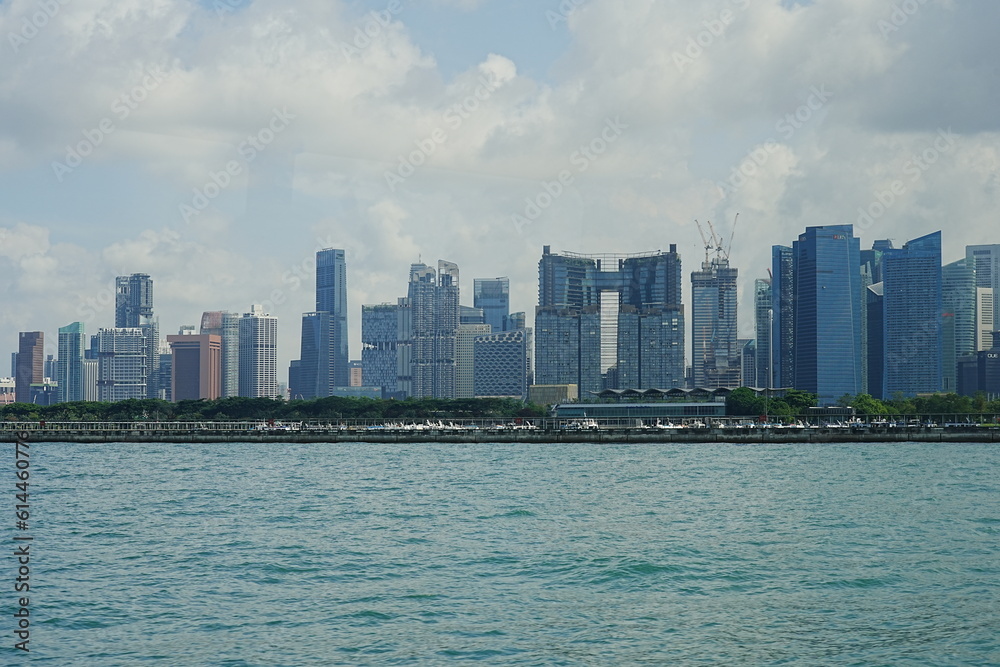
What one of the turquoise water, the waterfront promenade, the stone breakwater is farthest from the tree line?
the turquoise water

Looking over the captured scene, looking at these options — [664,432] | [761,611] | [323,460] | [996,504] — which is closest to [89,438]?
[323,460]

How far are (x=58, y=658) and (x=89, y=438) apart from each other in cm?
11752

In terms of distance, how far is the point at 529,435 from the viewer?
4931 inches

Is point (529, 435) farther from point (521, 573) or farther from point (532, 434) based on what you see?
point (521, 573)

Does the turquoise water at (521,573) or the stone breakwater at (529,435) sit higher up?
the turquoise water at (521,573)

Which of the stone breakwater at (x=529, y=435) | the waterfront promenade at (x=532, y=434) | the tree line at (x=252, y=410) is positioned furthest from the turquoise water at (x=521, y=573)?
the tree line at (x=252, y=410)

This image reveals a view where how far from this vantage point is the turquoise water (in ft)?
78.1

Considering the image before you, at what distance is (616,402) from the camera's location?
192250 mm

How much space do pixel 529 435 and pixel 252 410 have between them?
6808cm

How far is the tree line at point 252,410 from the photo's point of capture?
174500 mm

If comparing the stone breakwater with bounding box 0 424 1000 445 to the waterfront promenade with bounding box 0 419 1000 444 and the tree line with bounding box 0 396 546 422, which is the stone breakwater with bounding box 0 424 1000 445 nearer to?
the waterfront promenade with bounding box 0 419 1000 444

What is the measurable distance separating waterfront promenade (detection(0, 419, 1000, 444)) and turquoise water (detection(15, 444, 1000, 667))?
185 ft

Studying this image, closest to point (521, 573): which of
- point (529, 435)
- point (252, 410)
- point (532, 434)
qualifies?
point (529, 435)

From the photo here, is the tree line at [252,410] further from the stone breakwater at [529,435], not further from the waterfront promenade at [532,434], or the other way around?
the stone breakwater at [529,435]
